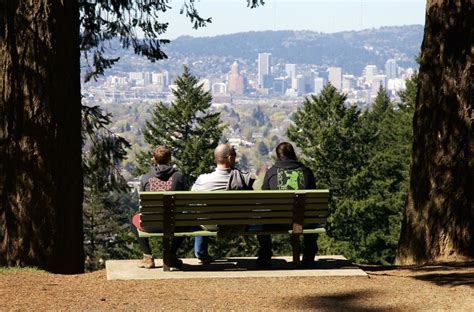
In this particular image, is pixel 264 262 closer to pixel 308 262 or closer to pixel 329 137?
pixel 308 262

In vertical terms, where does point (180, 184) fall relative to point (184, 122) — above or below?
above

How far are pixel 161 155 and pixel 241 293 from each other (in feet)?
5.49

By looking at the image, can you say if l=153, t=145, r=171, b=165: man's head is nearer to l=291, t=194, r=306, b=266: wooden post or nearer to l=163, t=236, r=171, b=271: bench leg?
l=163, t=236, r=171, b=271: bench leg

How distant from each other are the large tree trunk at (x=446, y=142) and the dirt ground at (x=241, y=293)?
52.4 inches

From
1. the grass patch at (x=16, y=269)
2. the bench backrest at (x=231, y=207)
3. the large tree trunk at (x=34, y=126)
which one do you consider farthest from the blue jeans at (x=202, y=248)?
the grass patch at (x=16, y=269)

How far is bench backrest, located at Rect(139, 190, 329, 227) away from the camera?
7398mm

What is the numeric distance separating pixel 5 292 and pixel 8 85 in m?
1.90

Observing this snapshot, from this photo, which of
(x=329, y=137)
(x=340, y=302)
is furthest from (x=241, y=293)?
(x=329, y=137)

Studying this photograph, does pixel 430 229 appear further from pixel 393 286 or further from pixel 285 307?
pixel 285 307

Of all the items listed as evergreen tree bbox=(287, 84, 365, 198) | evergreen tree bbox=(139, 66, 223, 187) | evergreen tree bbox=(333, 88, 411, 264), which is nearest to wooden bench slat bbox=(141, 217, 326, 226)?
evergreen tree bbox=(139, 66, 223, 187)

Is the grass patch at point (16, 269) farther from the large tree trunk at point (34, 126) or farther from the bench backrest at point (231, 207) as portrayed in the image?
the bench backrest at point (231, 207)

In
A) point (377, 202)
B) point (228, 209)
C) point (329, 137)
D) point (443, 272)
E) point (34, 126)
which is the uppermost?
point (34, 126)

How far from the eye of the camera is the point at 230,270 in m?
7.68

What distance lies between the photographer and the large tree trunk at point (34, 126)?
297 inches
